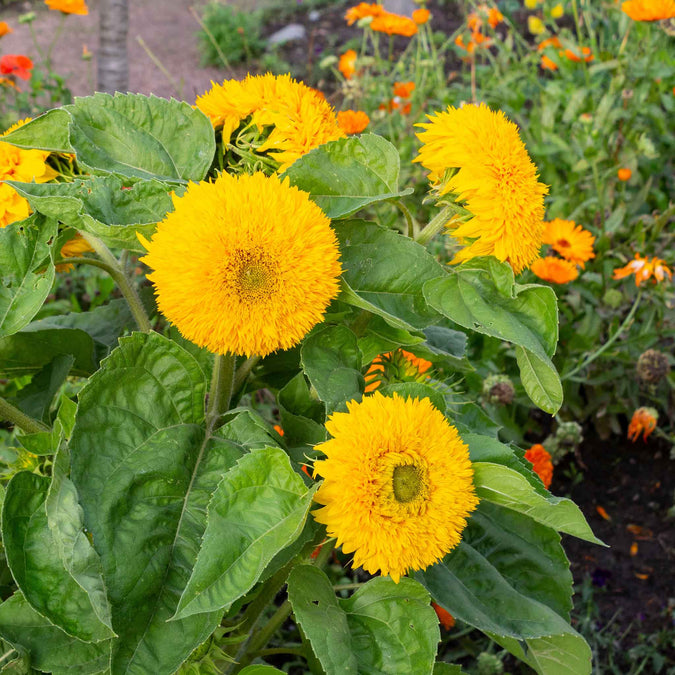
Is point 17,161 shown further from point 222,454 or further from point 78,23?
point 78,23

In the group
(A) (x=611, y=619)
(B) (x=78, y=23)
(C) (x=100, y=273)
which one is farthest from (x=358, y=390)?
(B) (x=78, y=23)

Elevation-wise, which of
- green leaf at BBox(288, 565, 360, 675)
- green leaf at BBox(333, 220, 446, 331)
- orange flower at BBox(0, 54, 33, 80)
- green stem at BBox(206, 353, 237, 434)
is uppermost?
green leaf at BBox(333, 220, 446, 331)

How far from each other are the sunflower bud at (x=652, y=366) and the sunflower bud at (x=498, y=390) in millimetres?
451

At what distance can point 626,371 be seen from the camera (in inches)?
98.3

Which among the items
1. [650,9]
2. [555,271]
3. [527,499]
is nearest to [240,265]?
[527,499]

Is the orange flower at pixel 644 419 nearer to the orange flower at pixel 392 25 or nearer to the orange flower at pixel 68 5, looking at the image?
the orange flower at pixel 392 25

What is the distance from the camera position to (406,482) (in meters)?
0.93

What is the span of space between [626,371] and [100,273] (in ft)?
5.70

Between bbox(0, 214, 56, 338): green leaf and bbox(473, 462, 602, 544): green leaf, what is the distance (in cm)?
62

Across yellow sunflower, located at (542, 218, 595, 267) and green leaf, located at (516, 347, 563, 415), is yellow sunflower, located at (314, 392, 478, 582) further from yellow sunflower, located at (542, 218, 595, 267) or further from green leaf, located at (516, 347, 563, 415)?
yellow sunflower, located at (542, 218, 595, 267)

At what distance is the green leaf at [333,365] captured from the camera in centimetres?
102

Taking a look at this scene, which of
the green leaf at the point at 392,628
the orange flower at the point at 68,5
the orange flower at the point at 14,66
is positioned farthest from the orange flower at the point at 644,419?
the orange flower at the point at 14,66

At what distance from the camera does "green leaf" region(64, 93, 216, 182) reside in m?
1.13

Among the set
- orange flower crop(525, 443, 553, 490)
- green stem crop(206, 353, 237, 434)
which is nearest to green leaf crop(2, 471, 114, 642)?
green stem crop(206, 353, 237, 434)
